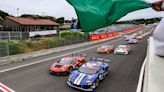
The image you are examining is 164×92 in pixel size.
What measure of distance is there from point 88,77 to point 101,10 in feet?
33.1

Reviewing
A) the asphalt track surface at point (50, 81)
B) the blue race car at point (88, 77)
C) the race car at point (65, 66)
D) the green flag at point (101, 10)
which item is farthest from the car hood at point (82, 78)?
the green flag at point (101, 10)

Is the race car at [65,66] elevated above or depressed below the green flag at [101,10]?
below

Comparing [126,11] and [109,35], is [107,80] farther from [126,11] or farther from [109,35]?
[109,35]

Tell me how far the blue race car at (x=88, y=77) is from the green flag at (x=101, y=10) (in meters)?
9.44

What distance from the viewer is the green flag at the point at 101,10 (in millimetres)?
1692

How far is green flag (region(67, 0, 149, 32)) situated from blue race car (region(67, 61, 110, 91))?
944cm

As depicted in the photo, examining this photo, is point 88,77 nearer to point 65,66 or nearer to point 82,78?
point 82,78

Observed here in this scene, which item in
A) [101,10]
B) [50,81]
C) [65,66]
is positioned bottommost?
[50,81]

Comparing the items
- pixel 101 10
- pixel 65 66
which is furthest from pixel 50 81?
pixel 101 10

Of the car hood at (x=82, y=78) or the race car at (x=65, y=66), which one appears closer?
the car hood at (x=82, y=78)

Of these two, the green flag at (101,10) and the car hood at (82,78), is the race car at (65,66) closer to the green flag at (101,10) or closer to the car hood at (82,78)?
the car hood at (82,78)

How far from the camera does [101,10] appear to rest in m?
1.76

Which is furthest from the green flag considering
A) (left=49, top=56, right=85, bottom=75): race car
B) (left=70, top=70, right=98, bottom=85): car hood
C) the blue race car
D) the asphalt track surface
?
(left=49, top=56, right=85, bottom=75): race car

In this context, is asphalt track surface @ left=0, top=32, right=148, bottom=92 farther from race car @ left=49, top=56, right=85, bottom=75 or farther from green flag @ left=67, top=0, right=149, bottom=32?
green flag @ left=67, top=0, right=149, bottom=32
